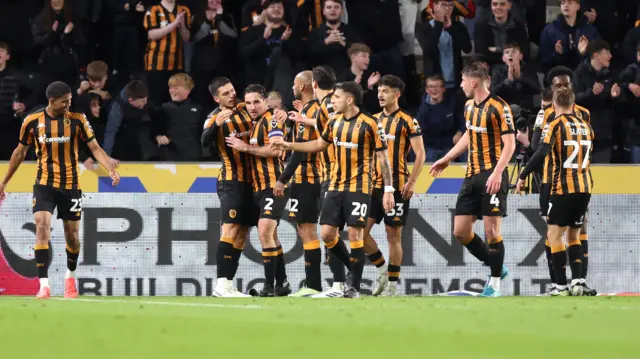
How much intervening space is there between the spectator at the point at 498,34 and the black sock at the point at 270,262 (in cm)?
534

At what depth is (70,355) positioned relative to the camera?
643cm

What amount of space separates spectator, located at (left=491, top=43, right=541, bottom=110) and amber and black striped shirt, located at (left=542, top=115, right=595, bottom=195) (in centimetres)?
364

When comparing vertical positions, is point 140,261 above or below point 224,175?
below

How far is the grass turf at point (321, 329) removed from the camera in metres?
6.50

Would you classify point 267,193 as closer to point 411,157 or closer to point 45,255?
point 45,255

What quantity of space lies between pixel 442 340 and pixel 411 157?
8.20 meters

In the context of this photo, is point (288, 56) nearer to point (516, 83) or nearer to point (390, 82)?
point (516, 83)

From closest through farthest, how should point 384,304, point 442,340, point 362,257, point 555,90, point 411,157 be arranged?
point 442,340 → point 384,304 → point 362,257 → point 555,90 → point 411,157

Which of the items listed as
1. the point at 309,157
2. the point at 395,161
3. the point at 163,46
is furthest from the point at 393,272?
the point at 163,46

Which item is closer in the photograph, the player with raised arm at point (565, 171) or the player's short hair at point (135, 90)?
the player with raised arm at point (565, 171)

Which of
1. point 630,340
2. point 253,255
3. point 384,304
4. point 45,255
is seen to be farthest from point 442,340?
point 253,255

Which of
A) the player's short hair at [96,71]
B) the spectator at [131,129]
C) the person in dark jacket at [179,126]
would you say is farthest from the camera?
the player's short hair at [96,71]

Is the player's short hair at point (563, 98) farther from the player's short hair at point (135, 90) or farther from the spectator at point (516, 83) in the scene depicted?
the player's short hair at point (135, 90)

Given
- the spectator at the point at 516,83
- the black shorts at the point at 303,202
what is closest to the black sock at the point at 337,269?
the black shorts at the point at 303,202
